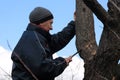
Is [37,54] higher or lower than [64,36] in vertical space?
higher

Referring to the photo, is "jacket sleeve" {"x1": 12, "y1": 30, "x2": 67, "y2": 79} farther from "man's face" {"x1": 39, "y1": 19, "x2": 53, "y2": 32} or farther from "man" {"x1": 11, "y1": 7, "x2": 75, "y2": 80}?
"man's face" {"x1": 39, "y1": 19, "x2": 53, "y2": 32}

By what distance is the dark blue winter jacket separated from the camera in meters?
4.82

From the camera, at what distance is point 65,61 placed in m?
4.98

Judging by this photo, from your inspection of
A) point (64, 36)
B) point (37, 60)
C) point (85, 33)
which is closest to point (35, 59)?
point (37, 60)

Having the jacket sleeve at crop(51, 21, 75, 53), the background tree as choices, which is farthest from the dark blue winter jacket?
the jacket sleeve at crop(51, 21, 75, 53)

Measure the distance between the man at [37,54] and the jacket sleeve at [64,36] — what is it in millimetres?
445

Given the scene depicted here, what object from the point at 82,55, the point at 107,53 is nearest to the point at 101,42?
the point at 107,53

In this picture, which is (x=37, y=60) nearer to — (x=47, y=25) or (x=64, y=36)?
(x=47, y=25)

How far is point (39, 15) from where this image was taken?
5.24m

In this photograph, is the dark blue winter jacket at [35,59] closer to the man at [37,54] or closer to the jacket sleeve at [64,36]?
the man at [37,54]

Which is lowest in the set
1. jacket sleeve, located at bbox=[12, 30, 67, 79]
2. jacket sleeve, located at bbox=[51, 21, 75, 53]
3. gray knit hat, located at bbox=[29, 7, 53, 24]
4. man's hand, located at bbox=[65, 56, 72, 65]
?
jacket sleeve, located at bbox=[51, 21, 75, 53]

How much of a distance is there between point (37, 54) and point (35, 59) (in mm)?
53

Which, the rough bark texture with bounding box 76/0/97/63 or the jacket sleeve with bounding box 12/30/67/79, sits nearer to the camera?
the jacket sleeve with bounding box 12/30/67/79

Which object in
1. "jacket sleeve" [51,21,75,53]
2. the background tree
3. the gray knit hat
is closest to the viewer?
the background tree
